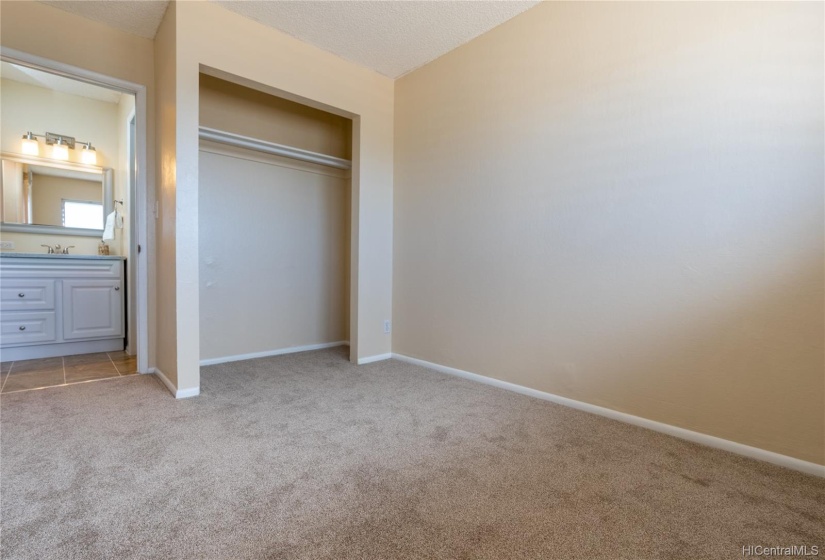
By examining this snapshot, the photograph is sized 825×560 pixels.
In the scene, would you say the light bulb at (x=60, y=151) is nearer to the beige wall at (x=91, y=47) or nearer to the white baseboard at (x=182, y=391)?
the beige wall at (x=91, y=47)

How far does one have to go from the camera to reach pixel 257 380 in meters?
2.76

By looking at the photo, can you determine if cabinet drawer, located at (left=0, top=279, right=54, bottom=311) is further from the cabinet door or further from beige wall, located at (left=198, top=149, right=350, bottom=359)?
beige wall, located at (left=198, top=149, right=350, bottom=359)

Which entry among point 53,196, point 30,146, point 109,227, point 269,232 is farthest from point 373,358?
point 30,146

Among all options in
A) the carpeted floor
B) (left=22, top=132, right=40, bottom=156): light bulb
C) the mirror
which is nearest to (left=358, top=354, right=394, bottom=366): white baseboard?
the carpeted floor

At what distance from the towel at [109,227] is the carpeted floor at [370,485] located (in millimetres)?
2281

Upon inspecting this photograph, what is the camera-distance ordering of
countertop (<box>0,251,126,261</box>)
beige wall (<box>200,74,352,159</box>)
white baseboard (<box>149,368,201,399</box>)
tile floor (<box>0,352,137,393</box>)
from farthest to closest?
beige wall (<box>200,74,352,159</box>) → countertop (<box>0,251,126,261</box>) → tile floor (<box>0,352,137,393</box>) → white baseboard (<box>149,368,201,399</box>)

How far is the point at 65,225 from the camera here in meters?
3.83

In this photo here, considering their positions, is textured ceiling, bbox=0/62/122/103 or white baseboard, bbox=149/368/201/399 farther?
textured ceiling, bbox=0/62/122/103

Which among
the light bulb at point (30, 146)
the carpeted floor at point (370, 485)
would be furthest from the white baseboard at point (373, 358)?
the light bulb at point (30, 146)

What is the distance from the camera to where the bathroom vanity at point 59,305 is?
3215 millimetres

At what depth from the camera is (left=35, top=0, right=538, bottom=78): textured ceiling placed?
7.92 ft

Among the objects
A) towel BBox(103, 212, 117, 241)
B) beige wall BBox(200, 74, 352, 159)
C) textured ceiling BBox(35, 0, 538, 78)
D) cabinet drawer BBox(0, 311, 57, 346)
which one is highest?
textured ceiling BBox(35, 0, 538, 78)

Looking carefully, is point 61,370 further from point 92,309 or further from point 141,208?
point 141,208

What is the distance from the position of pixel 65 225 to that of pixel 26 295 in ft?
2.98
